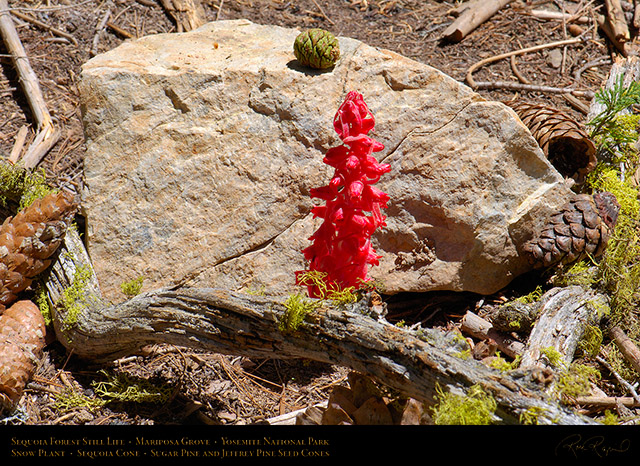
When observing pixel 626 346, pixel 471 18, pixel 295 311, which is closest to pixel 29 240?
pixel 295 311

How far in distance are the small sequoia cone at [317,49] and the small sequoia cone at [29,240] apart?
162cm

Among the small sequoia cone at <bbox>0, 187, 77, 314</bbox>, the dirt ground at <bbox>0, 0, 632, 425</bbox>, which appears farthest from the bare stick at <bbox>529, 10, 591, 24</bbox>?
the small sequoia cone at <bbox>0, 187, 77, 314</bbox>

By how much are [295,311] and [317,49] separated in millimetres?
1756

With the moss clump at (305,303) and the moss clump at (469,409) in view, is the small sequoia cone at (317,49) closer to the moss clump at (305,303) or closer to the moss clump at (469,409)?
the moss clump at (305,303)

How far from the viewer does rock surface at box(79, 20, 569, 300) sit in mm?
3311

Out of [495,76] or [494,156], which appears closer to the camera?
[494,156]

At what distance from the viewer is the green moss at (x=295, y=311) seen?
2.39 meters

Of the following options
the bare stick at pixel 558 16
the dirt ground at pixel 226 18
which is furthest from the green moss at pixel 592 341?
the bare stick at pixel 558 16

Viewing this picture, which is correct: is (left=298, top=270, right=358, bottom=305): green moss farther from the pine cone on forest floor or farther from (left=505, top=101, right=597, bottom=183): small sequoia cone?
(left=505, top=101, right=597, bottom=183): small sequoia cone

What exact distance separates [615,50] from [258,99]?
3.42 meters

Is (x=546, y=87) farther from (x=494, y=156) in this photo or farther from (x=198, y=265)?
(x=198, y=265)

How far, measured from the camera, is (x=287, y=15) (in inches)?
202
